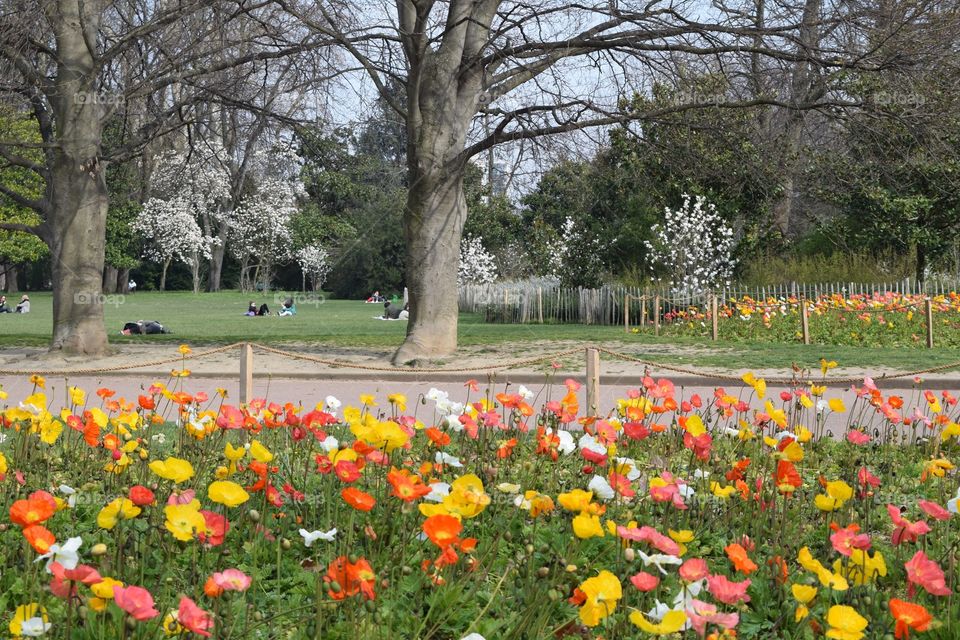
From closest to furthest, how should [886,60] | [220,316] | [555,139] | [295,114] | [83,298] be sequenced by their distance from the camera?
[886,60] < [555,139] < [83,298] < [295,114] < [220,316]

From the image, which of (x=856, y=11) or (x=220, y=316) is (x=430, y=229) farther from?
(x=220, y=316)

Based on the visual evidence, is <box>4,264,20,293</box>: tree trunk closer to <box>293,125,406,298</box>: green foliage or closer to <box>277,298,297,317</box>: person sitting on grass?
<box>293,125,406,298</box>: green foliage

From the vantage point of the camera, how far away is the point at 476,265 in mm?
44906

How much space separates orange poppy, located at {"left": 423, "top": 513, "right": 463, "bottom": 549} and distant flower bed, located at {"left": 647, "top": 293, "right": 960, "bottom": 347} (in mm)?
16854

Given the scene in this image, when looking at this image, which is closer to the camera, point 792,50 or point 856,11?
point 856,11

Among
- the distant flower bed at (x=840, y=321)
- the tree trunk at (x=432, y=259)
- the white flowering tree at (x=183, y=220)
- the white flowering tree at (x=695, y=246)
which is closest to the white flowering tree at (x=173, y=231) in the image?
the white flowering tree at (x=183, y=220)

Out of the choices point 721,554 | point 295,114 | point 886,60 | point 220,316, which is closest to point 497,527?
point 721,554

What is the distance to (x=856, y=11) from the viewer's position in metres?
12.3

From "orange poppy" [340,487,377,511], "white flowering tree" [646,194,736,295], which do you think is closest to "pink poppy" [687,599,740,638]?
"orange poppy" [340,487,377,511]

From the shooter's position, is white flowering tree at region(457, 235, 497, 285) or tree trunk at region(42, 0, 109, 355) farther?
white flowering tree at region(457, 235, 497, 285)

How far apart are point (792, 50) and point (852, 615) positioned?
42.3ft

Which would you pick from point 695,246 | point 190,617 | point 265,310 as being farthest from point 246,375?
point 265,310

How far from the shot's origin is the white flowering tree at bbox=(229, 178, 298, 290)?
193 ft
